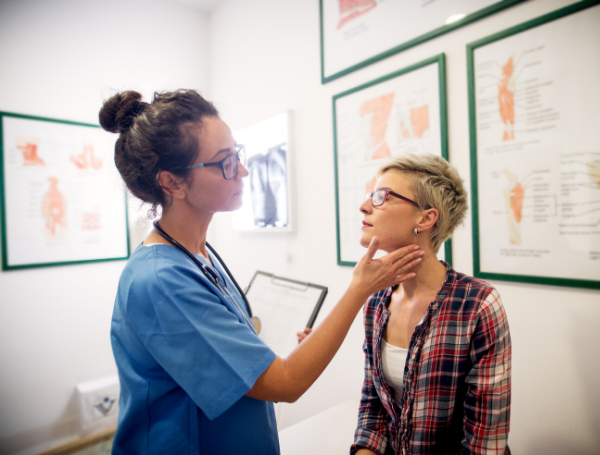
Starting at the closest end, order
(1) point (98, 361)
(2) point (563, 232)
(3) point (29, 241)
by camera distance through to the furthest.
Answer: (2) point (563, 232)
(3) point (29, 241)
(1) point (98, 361)

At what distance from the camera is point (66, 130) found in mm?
2439

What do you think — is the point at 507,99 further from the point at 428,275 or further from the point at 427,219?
the point at 428,275

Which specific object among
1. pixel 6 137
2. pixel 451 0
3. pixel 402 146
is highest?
pixel 451 0

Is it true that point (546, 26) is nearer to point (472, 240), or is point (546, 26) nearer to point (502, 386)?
point (472, 240)

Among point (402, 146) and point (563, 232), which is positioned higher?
point (402, 146)

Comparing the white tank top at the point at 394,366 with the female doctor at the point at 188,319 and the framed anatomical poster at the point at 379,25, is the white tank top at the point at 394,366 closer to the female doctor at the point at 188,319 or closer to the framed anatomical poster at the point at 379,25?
the female doctor at the point at 188,319

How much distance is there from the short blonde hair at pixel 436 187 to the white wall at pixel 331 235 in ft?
0.94

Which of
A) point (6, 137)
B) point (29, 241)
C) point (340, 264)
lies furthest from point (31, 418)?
point (340, 264)

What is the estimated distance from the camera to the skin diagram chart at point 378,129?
1.50 meters

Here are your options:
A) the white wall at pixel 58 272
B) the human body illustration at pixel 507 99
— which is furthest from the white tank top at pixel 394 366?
the white wall at pixel 58 272

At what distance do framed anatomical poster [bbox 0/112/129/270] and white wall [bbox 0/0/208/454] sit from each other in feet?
0.31

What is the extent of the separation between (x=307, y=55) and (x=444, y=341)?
1.85m

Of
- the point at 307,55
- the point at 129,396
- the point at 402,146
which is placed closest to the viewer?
the point at 129,396

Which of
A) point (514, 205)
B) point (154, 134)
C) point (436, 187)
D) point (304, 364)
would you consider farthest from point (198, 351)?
point (514, 205)
